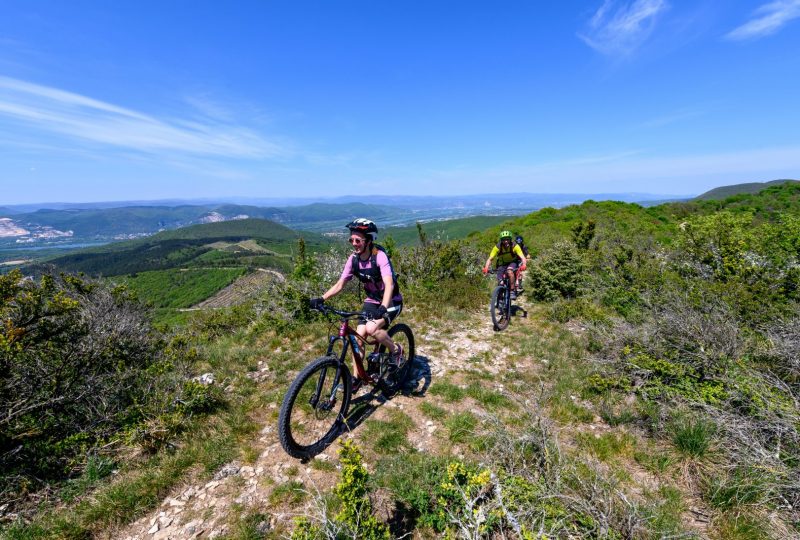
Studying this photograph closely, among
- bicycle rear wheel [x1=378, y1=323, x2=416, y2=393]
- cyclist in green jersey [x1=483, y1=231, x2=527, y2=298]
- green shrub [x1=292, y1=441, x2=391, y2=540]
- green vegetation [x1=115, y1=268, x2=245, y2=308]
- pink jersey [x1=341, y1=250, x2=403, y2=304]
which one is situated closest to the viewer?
green shrub [x1=292, y1=441, x2=391, y2=540]

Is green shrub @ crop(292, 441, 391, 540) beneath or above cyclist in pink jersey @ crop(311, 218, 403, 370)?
beneath

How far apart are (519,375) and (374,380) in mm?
3020

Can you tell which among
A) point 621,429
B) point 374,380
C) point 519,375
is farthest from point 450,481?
point 519,375

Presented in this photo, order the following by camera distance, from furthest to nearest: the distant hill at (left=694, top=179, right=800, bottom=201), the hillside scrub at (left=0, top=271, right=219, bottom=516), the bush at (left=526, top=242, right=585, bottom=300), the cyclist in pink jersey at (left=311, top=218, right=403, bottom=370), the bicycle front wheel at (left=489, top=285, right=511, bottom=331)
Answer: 1. the distant hill at (left=694, top=179, right=800, bottom=201)
2. the bush at (left=526, top=242, right=585, bottom=300)
3. the bicycle front wheel at (left=489, top=285, right=511, bottom=331)
4. the cyclist in pink jersey at (left=311, top=218, right=403, bottom=370)
5. the hillside scrub at (left=0, top=271, right=219, bottom=516)

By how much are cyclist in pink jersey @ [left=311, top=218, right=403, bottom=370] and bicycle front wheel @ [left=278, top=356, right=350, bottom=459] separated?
2.39 feet

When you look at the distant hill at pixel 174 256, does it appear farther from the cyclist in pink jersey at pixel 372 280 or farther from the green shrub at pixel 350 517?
the green shrub at pixel 350 517

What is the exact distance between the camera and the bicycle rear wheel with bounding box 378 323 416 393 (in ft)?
18.3

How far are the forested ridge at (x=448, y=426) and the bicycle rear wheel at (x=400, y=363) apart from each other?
31cm

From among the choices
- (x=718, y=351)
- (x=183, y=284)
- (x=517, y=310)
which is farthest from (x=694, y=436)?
(x=183, y=284)

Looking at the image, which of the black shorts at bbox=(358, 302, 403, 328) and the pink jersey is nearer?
the black shorts at bbox=(358, 302, 403, 328)

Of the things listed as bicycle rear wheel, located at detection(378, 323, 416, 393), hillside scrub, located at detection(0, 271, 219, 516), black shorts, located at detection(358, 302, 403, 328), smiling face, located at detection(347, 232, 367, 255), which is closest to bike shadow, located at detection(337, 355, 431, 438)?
bicycle rear wheel, located at detection(378, 323, 416, 393)

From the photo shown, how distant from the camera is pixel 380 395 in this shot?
5766 mm

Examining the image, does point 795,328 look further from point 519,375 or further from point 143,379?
point 143,379

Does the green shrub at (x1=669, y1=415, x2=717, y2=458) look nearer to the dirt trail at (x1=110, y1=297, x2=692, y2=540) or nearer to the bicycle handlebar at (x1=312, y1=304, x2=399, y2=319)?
the dirt trail at (x1=110, y1=297, x2=692, y2=540)
